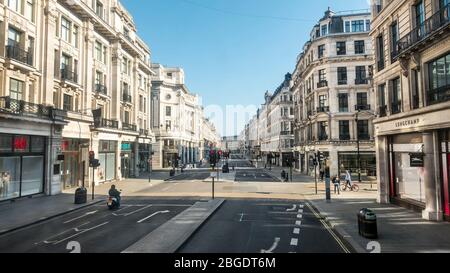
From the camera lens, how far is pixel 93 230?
47.7 feet

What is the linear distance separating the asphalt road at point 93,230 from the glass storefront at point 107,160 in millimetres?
17011

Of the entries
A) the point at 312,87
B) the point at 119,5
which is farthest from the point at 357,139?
the point at 119,5

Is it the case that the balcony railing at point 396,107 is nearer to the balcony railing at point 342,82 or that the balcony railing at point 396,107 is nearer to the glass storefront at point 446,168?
the glass storefront at point 446,168

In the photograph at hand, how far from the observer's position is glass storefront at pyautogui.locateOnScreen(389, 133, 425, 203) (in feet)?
59.0

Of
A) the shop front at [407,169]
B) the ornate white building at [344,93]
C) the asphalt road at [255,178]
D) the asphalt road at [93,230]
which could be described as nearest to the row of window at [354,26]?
the ornate white building at [344,93]

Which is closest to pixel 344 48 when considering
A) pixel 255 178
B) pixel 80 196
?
pixel 255 178

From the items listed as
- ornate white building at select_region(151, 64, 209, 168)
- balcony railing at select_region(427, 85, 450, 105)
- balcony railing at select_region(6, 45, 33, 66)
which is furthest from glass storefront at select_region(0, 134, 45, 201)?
ornate white building at select_region(151, 64, 209, 168)

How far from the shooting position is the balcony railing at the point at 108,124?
37.0m

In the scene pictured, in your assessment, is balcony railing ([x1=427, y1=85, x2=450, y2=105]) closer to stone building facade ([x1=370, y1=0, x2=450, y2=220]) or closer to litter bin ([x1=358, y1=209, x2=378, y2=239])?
stone building facade ([x1=370, y1=0, x2=450, y2=220])

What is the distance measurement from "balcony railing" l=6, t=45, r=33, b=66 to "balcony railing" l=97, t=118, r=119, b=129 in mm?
11160

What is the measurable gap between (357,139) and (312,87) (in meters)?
11.9

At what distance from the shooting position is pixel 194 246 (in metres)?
11.8

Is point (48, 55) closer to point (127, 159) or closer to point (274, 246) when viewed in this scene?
point (127, 159)

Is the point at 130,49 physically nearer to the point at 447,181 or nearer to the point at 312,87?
the point at 312,87
